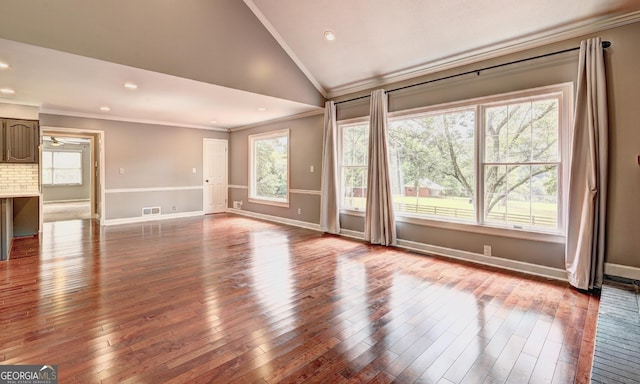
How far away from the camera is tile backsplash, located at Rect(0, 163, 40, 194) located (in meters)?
5.36

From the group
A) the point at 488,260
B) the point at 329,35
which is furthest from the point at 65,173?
the point at 488,260

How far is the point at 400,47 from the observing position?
433 cm

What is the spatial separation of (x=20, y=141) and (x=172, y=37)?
3802 millimetres

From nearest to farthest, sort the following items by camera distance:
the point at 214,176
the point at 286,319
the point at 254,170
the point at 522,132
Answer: the point at 286,319 < the point at 522,132 < the point at 254,170 < the point at 214,176

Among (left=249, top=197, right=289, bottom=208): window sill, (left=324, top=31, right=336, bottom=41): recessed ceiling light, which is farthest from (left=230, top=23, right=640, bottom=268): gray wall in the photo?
(left=249, top=197, right=289, bottom=208): window sill

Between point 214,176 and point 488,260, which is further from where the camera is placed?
point 214,176

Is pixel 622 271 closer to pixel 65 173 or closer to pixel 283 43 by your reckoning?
pixel 283 43

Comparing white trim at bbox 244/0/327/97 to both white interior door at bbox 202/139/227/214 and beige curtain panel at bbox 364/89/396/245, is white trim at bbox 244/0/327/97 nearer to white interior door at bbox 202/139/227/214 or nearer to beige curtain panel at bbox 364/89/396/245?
beige curtain panel at bbox 364/89/396/245

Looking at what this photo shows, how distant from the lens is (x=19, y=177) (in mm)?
5488

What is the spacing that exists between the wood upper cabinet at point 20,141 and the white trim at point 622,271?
8623 millimetres

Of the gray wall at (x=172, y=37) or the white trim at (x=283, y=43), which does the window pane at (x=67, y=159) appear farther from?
the white trim at (x=283, y=43)

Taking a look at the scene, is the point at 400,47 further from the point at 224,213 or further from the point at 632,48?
the point at 224,213

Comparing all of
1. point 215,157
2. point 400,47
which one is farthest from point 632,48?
point 215,157
